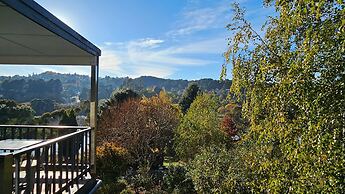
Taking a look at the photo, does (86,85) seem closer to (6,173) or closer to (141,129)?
(141,129)

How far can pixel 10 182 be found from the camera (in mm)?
2400

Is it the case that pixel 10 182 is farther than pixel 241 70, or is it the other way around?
pixel 241 70

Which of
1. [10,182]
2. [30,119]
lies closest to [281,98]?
[10,182]

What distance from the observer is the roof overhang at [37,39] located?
2.70m

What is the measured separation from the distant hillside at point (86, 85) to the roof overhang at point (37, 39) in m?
0.90

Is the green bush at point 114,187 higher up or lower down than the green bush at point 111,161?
lower down

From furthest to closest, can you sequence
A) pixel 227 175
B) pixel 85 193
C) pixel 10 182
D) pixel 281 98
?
1. pixel 227 175
2. pixel 85 193
3. pixel 281 98
4. pixel 10 182

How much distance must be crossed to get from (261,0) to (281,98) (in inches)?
69.6

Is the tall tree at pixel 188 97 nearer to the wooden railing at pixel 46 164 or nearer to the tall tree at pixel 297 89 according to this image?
the wooden railing at pixel 46 164

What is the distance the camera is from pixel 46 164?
10.2 ft

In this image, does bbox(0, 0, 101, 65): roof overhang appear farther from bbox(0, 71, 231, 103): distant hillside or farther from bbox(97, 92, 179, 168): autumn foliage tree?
bbox(97, 92, 179, 168): autumn foliage tree

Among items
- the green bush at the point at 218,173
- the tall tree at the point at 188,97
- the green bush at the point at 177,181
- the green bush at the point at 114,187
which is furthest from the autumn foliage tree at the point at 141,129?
the tall tree at the point at 188,97

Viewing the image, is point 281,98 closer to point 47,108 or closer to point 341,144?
point 341,144

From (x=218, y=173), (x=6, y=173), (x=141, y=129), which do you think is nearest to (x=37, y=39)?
(x=6, y=173)
